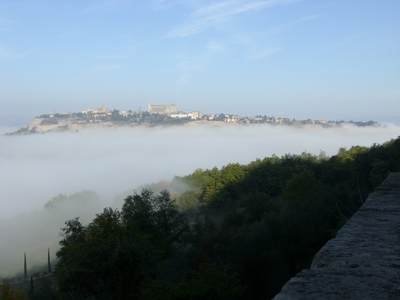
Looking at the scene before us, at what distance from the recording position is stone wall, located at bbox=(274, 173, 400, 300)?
3.42m

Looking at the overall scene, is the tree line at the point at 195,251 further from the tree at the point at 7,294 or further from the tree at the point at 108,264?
→ the tree at the point at 7,294

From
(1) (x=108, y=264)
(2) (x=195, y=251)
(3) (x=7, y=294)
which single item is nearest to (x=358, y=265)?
(1) (x=108, y=264)

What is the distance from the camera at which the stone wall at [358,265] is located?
11.2ft

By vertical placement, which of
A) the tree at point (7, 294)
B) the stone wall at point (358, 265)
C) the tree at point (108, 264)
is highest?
the stone wall at point (358, 265)

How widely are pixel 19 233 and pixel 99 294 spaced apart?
107 metres

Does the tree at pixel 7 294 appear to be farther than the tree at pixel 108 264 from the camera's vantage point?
Yes

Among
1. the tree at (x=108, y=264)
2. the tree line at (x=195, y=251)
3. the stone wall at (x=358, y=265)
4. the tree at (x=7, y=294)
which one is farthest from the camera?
the tree at (x=7, y=294)

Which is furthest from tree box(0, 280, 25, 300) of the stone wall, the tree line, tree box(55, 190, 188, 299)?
the stone wall

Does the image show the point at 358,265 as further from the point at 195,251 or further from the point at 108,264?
the point at 195,251

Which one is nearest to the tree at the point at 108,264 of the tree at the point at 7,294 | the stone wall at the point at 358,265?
the tree at the point at 7,294

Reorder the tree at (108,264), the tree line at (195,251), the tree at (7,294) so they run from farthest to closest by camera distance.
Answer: the tree at (7,294) < the tree at (108,264) < the tree line at (195,251)

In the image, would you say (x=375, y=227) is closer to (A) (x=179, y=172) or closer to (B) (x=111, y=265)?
(B) (x=111, y=265)

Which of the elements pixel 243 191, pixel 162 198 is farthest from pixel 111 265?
pixel 243 191

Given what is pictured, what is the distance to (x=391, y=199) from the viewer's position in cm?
734
